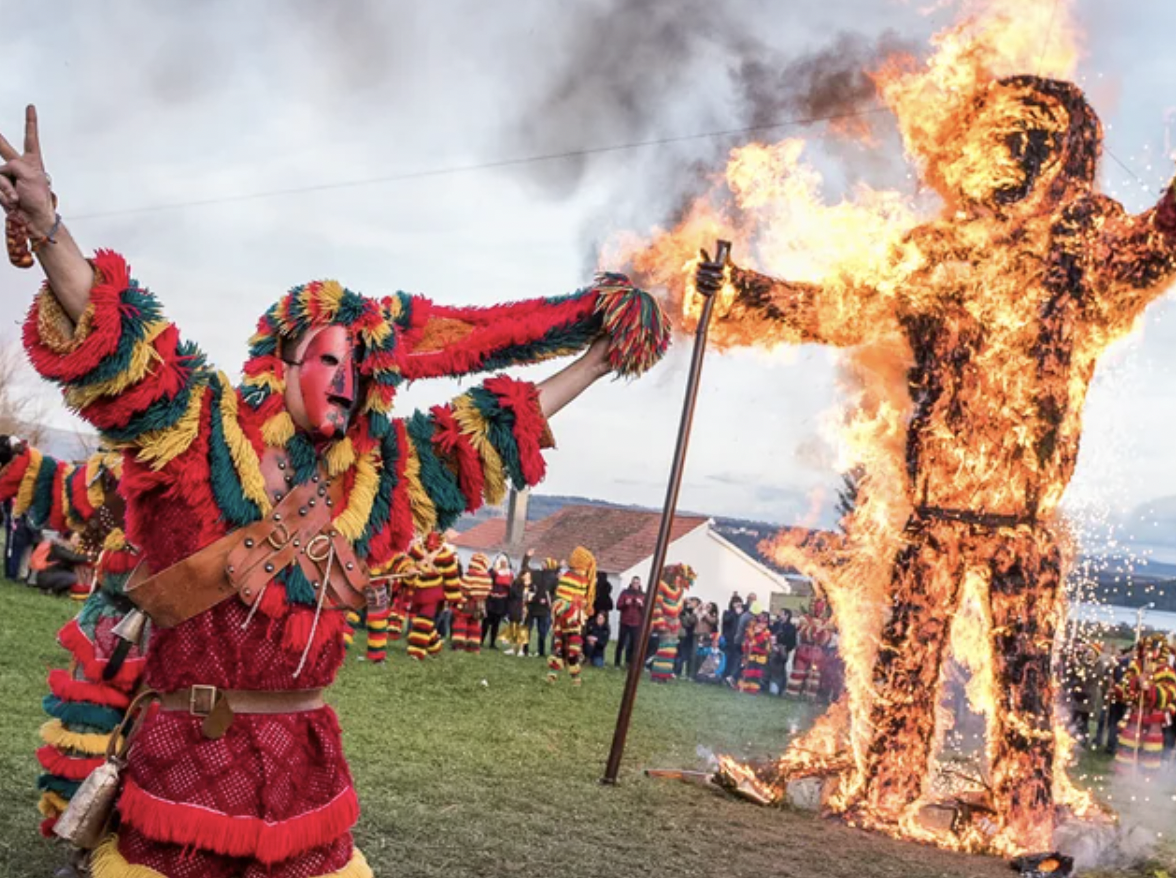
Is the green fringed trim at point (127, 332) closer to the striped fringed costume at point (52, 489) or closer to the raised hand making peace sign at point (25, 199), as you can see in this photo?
the raised hand making peace sign at point (25, 199)

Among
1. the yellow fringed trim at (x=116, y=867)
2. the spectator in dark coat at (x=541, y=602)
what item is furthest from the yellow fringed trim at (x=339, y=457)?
the spectator in dark coat at (x=541, y=602)

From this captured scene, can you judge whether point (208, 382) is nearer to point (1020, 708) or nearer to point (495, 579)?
point (1020, 708)

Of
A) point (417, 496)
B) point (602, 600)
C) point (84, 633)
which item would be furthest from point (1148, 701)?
point (417, 496)

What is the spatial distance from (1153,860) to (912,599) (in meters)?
2.15

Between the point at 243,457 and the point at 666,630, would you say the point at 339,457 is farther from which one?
the point at 666,630

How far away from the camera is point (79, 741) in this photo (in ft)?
17.4

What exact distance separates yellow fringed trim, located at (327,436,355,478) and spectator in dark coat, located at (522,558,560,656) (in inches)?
677

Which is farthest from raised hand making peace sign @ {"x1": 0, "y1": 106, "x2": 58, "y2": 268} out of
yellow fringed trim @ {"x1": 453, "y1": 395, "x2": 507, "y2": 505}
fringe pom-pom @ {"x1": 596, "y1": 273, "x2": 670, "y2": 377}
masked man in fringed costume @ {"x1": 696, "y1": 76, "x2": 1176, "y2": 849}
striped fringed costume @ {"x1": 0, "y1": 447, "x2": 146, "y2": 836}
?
masked man in fringed costume @ {"x1": 696, "y1": 76, "x2": 1176, "y2": 849}

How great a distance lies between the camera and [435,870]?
240 inches

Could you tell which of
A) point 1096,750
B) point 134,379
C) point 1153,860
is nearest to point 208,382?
point 134,379

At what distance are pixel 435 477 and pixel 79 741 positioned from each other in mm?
2481

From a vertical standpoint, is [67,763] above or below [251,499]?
below

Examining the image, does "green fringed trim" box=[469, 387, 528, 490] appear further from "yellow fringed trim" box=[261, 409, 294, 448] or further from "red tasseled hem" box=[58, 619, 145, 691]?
"red tasseled hem" box=[58, 619, 145, 691]

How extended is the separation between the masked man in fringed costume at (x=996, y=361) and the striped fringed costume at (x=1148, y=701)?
7.72 meters
